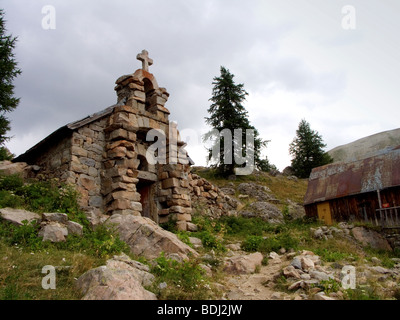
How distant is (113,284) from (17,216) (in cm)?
409

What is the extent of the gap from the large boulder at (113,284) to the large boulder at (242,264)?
9.11 feet

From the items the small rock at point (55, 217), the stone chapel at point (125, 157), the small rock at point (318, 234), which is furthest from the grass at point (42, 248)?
the small rock at point (318, 234)

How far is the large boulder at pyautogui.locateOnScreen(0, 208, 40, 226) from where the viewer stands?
24.8ft

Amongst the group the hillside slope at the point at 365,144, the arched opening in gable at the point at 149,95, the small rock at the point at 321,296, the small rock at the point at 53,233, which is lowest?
the small rock at the point at 321,296

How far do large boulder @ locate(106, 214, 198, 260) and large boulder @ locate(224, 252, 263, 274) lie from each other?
922 millimetres

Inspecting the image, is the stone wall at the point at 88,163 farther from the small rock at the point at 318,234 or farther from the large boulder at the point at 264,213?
the large boulder at the point at 264,213

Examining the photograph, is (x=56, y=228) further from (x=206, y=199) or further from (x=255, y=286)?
(x=206, y=199)

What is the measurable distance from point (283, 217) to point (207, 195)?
23.3ft

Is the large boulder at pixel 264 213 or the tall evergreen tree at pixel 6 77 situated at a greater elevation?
the tall evergreen tree at pixel 6 77

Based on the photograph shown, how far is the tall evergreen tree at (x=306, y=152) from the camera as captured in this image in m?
35.5

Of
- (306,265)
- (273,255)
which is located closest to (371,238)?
(273,255)

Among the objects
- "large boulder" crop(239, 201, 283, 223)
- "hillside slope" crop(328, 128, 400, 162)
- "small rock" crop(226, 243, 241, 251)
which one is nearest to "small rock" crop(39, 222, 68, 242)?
"small rock" crop(226, 243, 241, 251)

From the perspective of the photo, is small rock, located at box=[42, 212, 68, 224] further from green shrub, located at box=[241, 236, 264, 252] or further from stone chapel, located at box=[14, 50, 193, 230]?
green shrub, located at box=[241, 236, 264, 252]
